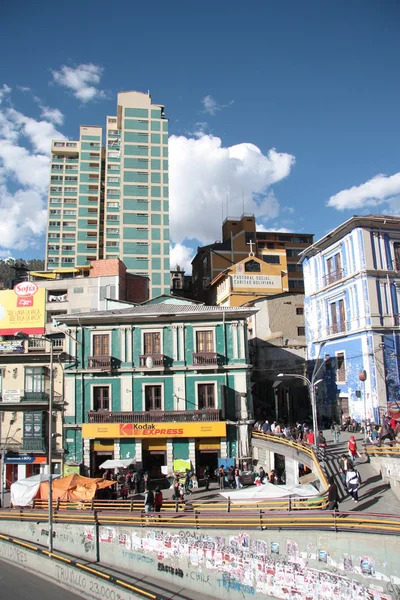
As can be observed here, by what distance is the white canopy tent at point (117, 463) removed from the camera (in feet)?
99.7

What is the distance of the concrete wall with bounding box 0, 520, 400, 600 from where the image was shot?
15859mm

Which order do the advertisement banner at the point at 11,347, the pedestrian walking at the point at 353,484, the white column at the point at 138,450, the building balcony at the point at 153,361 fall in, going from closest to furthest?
the pedestrian walking at the point at 353,484
the white column at the point at 138,450
the building balcony at the point at 153,361
the advertisement banner at the point at 11,347

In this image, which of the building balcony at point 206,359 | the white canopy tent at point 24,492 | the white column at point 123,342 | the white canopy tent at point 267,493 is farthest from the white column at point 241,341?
the white canopy tent at point 24,492

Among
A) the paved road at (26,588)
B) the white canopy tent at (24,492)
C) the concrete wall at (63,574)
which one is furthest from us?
the white canopy tent at (24,492)

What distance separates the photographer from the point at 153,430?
107ft

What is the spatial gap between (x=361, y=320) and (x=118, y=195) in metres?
54.4

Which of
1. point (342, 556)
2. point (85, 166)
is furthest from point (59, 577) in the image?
point (85, 166)

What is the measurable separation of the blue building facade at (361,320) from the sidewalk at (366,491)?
7.56 metres

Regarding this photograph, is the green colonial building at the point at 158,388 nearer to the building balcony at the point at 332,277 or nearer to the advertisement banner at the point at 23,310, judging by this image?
the advertisement banner at the point at 23,310

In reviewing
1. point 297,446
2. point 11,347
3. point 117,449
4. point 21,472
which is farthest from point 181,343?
point 21,472

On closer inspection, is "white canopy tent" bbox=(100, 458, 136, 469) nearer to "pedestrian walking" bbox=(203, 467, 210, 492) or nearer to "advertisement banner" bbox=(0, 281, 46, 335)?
"pedestrian walking" bbox=(203, 467, 210, 492)

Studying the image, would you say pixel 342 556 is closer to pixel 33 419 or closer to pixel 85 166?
pixel 33 419

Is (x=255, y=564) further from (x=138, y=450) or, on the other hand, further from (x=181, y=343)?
(x=181, y=343)

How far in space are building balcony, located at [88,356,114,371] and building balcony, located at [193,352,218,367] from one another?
5986 mm
